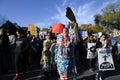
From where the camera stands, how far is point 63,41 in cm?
699

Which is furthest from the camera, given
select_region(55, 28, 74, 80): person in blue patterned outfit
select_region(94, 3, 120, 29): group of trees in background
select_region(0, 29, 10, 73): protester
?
select_region(94, 3, 120, 29): group of trees in background

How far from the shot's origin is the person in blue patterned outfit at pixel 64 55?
6.97 meters

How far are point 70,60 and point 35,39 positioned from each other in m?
9.57

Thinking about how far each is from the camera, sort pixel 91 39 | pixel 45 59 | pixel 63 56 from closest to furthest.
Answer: pixel 63 56 → pixel 45 59 → pixel 91 39

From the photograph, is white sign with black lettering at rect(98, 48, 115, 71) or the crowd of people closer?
the crowd of people

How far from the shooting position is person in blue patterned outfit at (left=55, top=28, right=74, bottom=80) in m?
6.97

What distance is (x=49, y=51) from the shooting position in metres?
9.80

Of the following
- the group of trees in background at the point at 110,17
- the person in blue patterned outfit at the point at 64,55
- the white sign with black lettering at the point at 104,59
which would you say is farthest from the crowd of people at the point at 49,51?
the group of trees in background at the point at 110,17

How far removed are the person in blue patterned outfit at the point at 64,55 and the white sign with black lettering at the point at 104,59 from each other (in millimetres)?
3660

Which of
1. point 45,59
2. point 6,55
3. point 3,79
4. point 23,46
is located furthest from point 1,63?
point 45,59

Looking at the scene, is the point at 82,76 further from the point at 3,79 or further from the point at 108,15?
the point at 108,15

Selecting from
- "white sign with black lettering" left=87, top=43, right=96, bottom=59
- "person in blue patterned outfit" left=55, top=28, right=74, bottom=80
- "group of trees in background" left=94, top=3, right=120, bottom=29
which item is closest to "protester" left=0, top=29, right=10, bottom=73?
"white sign with black lettering" left=87, top=43, right=96, bottom=59

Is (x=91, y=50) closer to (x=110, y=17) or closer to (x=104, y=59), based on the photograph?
(x=104, y=59)

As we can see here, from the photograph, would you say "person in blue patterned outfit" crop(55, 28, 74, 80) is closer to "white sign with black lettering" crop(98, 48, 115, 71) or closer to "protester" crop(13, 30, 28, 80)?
"protester" crop(13, 30, 28, 80)
